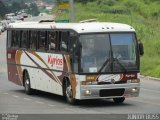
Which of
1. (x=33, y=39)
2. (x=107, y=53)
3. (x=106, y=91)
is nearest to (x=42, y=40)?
(x=33, y=39)

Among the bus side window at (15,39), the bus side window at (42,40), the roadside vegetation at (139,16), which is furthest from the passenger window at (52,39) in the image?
the roadside vegetation at (139,16)

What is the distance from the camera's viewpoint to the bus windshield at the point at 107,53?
67.5ft

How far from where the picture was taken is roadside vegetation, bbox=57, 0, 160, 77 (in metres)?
39.7

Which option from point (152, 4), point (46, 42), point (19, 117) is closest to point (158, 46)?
point (46, 42)

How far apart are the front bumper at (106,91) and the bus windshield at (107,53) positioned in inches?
19.4

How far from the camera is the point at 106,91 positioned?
2045 cm

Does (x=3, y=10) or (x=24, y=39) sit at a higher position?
(x=24, y=39)

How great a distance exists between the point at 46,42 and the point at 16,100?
7.62 ft

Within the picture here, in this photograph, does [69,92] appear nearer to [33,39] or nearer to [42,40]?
[42,40]

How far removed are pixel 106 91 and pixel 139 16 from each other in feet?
212

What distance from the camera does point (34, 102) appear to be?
2298cm

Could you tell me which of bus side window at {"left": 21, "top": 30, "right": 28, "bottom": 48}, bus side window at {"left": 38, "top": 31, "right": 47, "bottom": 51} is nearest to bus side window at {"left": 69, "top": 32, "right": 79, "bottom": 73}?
bus side window at {"left": 38, "top": 31, "right": 47, "bottom": 51}

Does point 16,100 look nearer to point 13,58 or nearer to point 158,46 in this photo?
point 13,58

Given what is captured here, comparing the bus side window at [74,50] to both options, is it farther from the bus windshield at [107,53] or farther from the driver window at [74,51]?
the bus windshield at [107,53]
